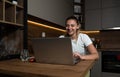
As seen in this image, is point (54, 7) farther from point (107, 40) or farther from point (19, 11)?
point (107, 40)

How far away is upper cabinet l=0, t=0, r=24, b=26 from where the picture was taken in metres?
1.44

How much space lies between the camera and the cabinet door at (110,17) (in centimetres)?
350

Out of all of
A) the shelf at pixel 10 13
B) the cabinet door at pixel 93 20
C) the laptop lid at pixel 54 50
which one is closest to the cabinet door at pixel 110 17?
the cabinet door at pixel 93 20

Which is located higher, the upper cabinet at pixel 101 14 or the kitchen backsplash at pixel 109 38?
the upper cabinet at pixel 101 14

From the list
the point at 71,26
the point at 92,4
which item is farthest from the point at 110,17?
the point at 71,26

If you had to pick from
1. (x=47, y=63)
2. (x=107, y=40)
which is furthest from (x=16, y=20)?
(x=107, y=40)

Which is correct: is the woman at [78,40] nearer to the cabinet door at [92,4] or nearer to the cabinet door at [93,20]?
the cabinet door at [93,20]

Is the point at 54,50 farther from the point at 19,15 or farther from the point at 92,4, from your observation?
the point at 92,4

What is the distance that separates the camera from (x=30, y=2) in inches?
77.5

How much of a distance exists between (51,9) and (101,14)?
155cm

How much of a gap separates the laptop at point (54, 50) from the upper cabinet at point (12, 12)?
44cm

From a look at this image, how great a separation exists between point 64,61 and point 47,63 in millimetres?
155

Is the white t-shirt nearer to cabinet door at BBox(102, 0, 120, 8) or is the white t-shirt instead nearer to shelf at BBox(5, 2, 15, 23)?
shelf at BBox(5, 2, 15, 23)

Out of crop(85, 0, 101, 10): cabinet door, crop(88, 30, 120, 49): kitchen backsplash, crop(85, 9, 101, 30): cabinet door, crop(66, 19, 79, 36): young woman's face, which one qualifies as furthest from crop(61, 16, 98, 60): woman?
crop(88, 30, 120, 49): kitchen backsplash
